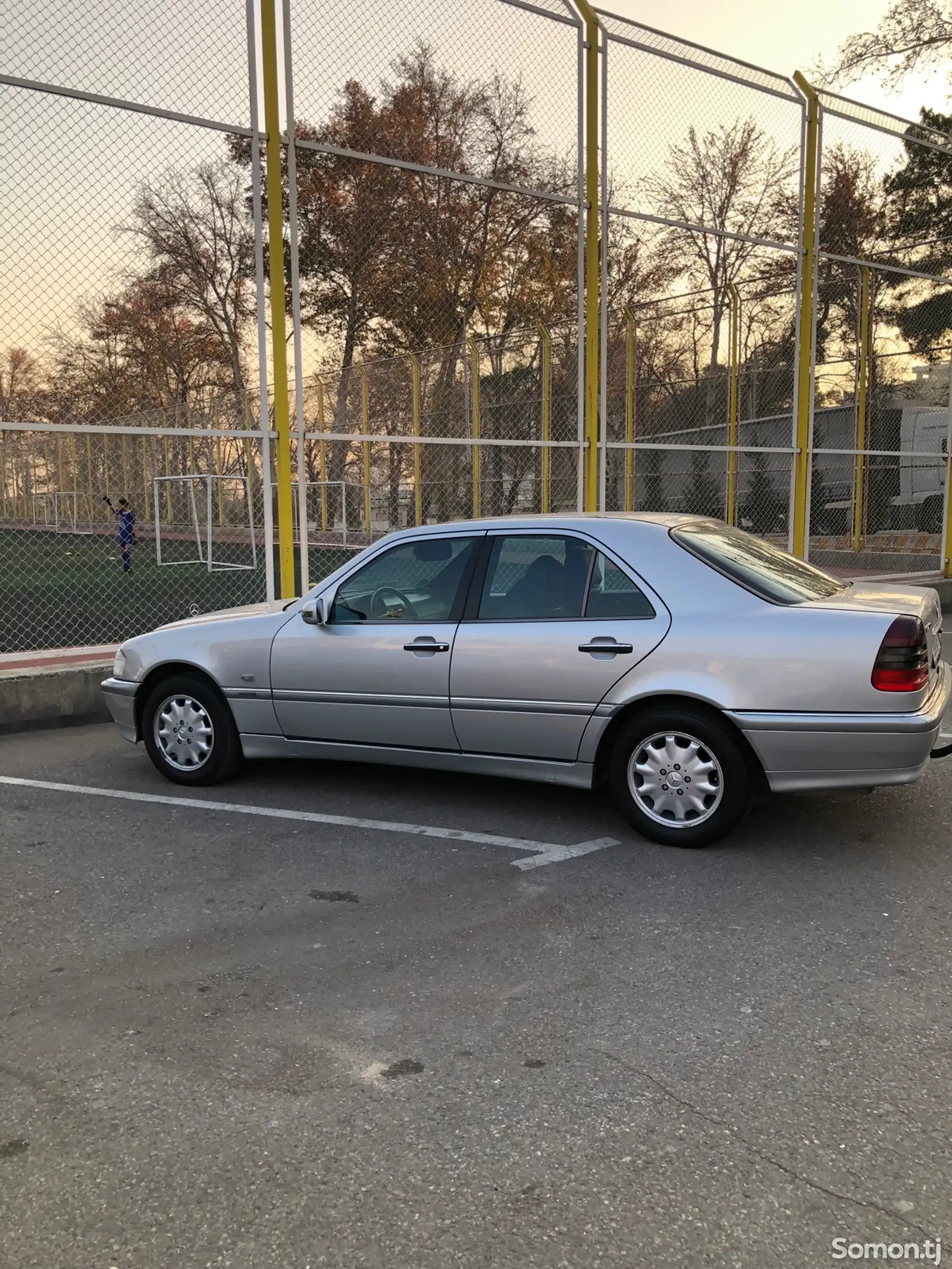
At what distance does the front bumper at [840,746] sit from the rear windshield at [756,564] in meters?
0.56

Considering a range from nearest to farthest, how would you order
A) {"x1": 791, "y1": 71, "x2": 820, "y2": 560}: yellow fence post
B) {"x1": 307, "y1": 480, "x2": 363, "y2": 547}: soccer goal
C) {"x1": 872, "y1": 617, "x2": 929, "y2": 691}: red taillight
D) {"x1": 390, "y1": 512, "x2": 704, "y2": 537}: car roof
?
{"x1": 872, "y1": 617, "x2": 929, "y2": 691}: red taillight
{"x1": 390, "y1": 512, "x2": 704, "y2": 537}: car roof
{"x1": 791, "y1": 71, "x2": 820, "y2": 560}: yellow fence post
{"x1": 307, "y1": 480, "x2": 363, "y2": 547}: soccer goal

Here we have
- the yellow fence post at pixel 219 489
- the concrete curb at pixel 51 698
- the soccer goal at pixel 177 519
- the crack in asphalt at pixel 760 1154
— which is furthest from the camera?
the soccer goal at pixel 177 519

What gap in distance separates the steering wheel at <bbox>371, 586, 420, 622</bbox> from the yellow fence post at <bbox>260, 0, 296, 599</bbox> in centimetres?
313

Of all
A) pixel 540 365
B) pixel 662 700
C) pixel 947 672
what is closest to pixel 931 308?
pixel 540 365

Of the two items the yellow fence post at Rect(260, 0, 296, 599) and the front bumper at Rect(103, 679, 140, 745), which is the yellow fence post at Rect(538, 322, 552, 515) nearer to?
the yellow fence post at Rect(260, 0, 296, 599)

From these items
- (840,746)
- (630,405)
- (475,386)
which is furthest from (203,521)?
(840,746)

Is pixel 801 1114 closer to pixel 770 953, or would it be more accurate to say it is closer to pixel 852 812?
pixel 770 953

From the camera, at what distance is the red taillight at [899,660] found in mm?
4168

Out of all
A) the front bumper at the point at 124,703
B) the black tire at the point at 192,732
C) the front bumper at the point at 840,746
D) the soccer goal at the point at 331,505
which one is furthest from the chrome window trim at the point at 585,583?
the soccer goal at the point at 331,505

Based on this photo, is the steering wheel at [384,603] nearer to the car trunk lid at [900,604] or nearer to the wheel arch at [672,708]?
the wheel arch at [672,708]

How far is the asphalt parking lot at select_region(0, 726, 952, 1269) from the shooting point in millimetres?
2205

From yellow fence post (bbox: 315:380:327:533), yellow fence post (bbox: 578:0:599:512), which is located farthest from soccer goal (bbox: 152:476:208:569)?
yellow fence post (bbox: 578:0:599:512)

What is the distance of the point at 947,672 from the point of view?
502cm

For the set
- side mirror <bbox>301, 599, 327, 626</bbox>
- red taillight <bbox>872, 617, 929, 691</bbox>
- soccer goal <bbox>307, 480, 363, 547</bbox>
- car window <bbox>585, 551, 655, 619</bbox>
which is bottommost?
red taillight <bbox>872, 617, 929, 691</bbox>
